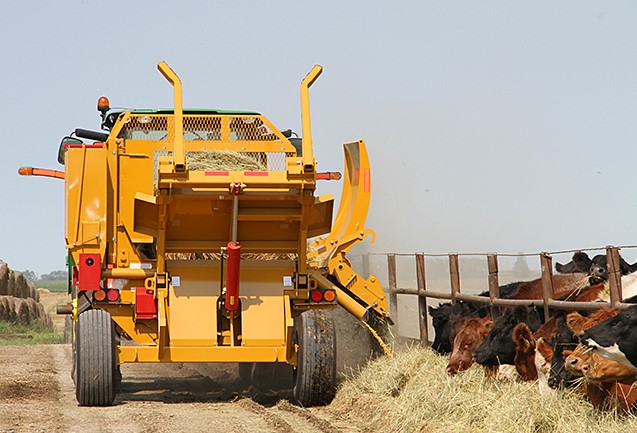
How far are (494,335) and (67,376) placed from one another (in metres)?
6.37

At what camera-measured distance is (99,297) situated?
433 inches

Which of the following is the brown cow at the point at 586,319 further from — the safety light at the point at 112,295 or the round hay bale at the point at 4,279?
the round hay bale at the point at 4,279

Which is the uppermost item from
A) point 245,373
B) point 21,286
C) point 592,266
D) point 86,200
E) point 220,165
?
point 220,165

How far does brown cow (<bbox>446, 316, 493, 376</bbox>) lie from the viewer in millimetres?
10695

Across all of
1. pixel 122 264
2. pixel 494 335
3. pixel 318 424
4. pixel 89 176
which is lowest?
pixel 318 424

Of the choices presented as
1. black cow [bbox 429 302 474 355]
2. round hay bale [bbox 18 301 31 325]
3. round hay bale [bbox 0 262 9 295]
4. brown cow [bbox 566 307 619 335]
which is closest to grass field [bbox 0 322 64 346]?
round hay bale [bbox 18 301 31 325]

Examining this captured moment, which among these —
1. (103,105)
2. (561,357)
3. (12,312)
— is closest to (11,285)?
(12,312)

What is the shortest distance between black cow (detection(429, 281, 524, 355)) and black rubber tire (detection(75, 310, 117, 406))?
3807 mm

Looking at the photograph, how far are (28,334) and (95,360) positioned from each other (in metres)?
16.2

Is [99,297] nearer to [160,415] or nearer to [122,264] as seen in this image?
[122,264]

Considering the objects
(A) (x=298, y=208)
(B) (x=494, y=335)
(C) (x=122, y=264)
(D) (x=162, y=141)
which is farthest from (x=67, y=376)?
(B) (x=494, y=335)

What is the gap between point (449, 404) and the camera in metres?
9.16

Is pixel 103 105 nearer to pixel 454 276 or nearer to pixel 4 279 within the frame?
pixel 454 276

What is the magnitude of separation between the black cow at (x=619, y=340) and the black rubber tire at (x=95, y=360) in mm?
4976
